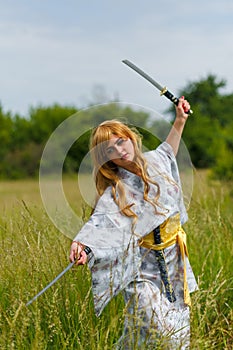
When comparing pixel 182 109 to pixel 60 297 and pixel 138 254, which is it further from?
pixel 60 297

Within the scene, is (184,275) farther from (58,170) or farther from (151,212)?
(58,170)

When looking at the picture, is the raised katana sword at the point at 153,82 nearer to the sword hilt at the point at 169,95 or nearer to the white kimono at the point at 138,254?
the sword hilt at the point at 169,95

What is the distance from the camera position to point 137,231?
2.58m

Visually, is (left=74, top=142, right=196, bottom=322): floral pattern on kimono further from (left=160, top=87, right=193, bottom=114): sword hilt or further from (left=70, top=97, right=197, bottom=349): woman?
(left=160, top=87, right=193, bottom=114): sword hilt

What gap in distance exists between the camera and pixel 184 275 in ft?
8.94

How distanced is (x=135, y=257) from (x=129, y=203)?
0.78ft

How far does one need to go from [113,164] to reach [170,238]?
1.39 feet

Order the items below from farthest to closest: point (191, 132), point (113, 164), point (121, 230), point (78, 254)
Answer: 1. point (191, 132)
2. point (113, 164)
3. point (121, 230)
4. point (78, 254)

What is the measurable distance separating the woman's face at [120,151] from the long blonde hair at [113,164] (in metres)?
0.02

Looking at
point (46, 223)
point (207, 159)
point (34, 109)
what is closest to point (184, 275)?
point (46, 223)

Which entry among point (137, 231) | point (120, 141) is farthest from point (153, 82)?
point (137, 231)

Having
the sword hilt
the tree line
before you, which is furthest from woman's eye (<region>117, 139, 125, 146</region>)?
the tree line

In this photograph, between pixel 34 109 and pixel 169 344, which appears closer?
pixel 169 344

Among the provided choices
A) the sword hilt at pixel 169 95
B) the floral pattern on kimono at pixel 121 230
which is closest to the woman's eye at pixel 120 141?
the floral pattern on kimono at pixel 121 230
